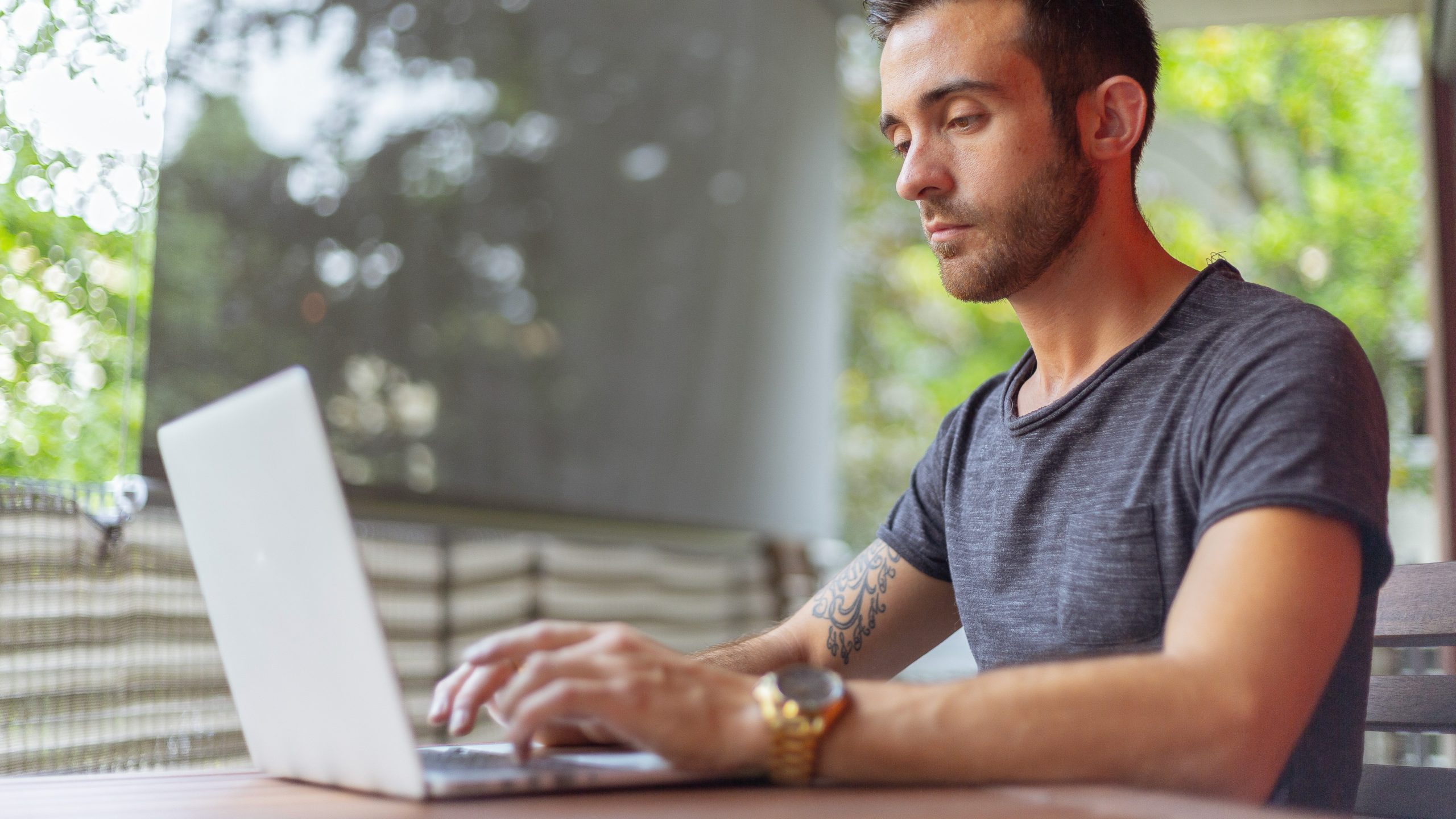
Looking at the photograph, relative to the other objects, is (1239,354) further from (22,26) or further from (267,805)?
(22,26)

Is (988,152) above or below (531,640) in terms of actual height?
above

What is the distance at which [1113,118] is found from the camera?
1.23 metres

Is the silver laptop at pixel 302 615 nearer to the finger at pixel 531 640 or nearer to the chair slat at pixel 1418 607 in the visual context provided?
the finger at pixel 531 640

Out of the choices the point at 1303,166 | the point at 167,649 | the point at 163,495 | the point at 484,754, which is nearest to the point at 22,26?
the point at 163,495

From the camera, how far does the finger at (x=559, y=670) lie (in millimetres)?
698

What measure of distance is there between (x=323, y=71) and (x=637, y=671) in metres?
1.87

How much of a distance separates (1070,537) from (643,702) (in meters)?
0.50

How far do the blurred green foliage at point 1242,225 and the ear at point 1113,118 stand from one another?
3.37 meters

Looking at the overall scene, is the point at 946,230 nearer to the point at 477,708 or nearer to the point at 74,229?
the point at 477,708

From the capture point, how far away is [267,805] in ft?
2.28

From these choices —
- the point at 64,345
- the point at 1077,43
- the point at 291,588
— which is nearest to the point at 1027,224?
the point at 1077,43

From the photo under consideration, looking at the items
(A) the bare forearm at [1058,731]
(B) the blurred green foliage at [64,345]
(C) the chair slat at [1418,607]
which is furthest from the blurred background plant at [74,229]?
(C) the chair slat at [1418,607]

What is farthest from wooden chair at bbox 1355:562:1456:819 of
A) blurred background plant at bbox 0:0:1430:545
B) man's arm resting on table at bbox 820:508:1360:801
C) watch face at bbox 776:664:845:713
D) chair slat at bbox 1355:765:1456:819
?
blurred background plant at bbox 0:0:1430:545

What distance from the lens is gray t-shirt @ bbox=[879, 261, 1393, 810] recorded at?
0.83 metres
